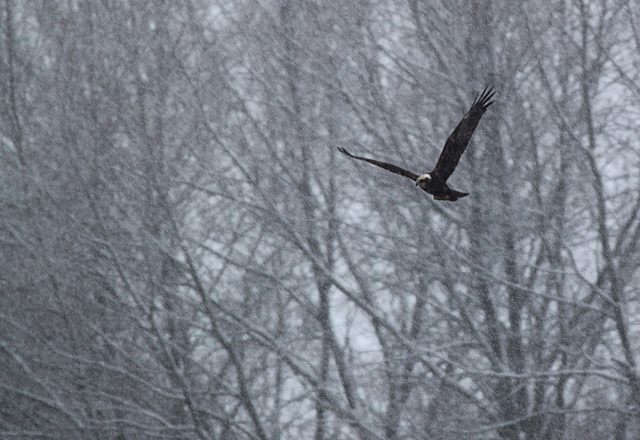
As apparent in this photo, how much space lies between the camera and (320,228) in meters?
8.63

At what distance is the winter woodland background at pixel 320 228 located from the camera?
7387 mm

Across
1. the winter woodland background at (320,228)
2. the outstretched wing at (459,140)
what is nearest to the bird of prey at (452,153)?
the outstretched wing at (459,140)

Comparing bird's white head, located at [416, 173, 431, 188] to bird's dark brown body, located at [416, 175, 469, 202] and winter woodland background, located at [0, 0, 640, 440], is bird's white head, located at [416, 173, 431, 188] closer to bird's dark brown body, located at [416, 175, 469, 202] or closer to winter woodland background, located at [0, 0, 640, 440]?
bird's dark brown body, located at [416, 175, 469, 202]

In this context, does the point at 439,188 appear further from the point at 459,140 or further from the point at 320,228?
the point at 320,228

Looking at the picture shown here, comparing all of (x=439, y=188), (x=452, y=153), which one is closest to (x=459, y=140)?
(x=452, y=153)

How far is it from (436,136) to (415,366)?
2356mm

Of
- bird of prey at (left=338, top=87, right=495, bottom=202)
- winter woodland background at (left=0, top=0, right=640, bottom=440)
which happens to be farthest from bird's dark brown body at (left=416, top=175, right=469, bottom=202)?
winter woodland background at (left=0, top=0, right=640, bottom=440)

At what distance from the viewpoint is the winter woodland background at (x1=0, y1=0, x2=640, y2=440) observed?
24.2 ft

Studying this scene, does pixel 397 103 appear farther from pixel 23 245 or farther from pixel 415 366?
pixel 23 245

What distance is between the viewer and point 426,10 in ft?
26.9

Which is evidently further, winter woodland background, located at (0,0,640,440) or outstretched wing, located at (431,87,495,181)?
winter woodland background, located at (0,0,640,440)

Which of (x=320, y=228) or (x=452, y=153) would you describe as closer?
(x=452, y=153)

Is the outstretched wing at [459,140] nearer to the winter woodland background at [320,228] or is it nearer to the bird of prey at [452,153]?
the bird of prey at [452,153]

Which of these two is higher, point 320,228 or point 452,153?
point 320,228
